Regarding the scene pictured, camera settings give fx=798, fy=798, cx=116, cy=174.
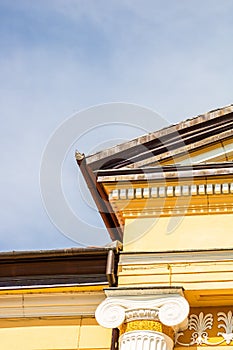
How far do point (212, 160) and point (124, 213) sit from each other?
1.25 metres

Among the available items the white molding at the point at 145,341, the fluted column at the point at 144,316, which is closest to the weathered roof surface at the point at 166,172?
the fluted column at the point at 144,316

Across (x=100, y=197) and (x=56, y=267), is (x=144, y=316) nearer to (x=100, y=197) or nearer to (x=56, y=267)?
(x=56, y=267)

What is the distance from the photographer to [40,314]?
368 inches

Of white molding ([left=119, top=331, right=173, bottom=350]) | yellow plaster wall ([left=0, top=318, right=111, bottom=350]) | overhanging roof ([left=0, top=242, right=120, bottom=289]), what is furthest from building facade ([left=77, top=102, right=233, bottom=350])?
yellow plaster wall ([left=0, top=318, right=111, bottom=350])

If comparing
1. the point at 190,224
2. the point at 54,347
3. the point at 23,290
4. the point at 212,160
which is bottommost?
the point at 54,347

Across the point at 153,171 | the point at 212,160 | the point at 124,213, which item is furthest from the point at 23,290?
the point at 212,160

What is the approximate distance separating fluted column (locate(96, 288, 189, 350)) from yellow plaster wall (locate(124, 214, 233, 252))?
2.18 ft

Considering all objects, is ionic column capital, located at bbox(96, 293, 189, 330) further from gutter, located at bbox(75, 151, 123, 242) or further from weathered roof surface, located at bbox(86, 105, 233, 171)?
weathered roof surface, located at bbox(86, 105, 233, 171)

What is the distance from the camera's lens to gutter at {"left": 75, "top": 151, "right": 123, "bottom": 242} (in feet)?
31.4

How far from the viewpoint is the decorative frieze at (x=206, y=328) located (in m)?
8.62

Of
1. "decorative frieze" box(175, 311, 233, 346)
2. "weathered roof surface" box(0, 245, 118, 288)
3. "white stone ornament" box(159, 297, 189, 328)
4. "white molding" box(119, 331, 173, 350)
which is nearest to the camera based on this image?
"white molding" box(119, 331, 173, 350)

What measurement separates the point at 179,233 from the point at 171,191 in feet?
1.64

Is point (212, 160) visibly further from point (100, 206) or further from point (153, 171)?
point (100, 206)

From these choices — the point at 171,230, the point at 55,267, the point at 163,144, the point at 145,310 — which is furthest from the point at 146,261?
the point at 163,144
